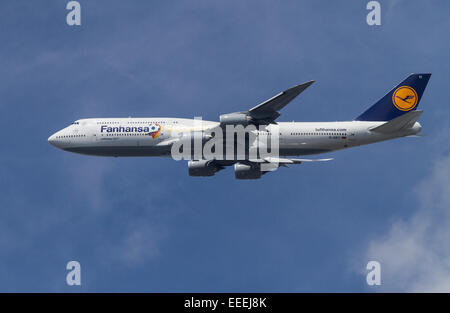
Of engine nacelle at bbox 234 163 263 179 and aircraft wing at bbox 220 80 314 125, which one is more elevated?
aircraft wing at bbox 220 80 314 125

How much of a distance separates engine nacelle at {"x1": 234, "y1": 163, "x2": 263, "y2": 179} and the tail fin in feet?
35.5

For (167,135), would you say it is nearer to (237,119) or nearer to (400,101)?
(237,119)

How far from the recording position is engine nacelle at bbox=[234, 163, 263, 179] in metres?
51.8

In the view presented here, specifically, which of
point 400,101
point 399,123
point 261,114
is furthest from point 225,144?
point 400,101

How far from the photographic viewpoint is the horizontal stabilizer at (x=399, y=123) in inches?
1953

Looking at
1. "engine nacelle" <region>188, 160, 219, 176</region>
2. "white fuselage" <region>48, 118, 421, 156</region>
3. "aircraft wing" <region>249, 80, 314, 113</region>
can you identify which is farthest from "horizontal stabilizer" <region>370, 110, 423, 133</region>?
"engine nacelle" <region>188, 160, 219, 176</region>

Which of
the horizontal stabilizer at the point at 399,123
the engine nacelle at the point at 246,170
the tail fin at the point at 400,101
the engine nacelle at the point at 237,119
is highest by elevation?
the tail fin at the point at 400,101

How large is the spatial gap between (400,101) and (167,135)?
2102 centimetres

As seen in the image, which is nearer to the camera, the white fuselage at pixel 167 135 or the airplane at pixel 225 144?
the airplane at pixel 225 144

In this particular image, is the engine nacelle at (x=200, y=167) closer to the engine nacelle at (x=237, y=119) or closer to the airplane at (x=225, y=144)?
the airplane at (x=225, y=144)

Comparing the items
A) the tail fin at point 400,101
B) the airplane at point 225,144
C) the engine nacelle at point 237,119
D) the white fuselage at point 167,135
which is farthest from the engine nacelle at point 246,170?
the tail fin at point 400,101

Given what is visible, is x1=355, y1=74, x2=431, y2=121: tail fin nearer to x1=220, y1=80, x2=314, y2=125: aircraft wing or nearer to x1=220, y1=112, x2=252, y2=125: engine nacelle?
x1=220, y1=80, x2=314, y2=125: aircraft wing

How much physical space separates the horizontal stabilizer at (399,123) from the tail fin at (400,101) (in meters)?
2.98

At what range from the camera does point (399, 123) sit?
50.8m
